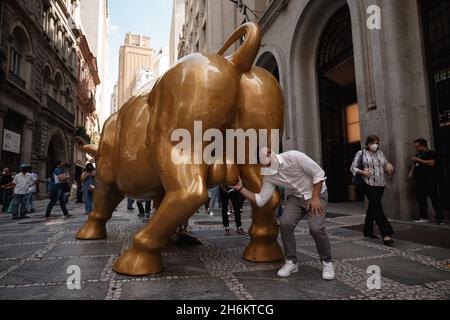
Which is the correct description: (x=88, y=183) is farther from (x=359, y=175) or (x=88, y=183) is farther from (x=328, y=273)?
(x=328, y=273)

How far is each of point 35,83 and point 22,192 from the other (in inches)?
510

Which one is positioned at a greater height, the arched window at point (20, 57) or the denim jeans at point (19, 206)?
the arched window at point (20, 57)

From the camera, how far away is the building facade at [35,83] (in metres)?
15.7

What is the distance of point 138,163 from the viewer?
319cm

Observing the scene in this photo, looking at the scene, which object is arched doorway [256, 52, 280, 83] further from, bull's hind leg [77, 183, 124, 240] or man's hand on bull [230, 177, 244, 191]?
man's hand on bull [230, 177, 244, 191]

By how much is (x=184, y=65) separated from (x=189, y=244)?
2.50m

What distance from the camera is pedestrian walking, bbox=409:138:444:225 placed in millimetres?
5895

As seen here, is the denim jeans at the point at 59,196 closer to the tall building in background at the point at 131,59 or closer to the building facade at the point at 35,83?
the building facade at the point at 35,83

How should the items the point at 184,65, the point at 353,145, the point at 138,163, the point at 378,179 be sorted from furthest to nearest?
the point at 353,145
the point at 378,179
the point at 138,163
the point at 184,65

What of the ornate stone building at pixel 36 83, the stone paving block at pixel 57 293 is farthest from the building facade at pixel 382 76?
the ornate stone building at pixel 36 83

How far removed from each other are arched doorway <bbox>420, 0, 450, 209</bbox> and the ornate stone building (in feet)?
55.0
